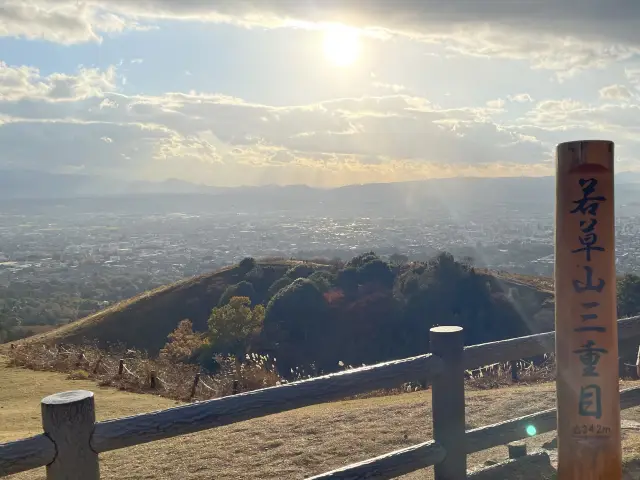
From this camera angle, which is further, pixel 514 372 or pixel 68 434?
pixel 514 372

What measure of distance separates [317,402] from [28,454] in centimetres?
159

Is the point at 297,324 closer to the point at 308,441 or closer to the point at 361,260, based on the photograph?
the point at 361,260

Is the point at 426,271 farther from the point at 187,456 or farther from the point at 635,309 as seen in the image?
the point at 187,456

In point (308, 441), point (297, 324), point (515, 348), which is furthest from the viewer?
point (297, 324)

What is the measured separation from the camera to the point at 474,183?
6107 inches

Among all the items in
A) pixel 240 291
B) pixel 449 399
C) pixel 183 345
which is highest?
pixel 449 399

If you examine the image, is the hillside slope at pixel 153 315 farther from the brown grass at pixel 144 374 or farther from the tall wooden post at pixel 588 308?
the tall wooden post at pixel 588 308

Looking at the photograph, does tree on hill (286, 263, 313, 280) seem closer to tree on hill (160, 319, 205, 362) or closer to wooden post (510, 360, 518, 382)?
tree on hill (160, 319, 205, 362)

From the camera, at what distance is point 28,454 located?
2.81m

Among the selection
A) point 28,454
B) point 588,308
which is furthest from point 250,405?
point 588,308

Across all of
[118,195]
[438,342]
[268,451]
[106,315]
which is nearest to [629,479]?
[438,342]

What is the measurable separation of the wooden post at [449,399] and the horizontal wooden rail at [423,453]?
0.28 feet

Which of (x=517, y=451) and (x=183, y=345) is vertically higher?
(x=517, y=451)

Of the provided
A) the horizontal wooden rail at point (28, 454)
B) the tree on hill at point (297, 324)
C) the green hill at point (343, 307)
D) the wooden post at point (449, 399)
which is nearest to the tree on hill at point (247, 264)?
the green hill at point (343, 307)
